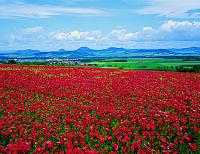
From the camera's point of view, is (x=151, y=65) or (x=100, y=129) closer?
(x=100, y=129)

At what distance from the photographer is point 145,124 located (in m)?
8.51

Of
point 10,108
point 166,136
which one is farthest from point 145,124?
point 10,108

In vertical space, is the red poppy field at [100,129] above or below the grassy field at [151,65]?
above

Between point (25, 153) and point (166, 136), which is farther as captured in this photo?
point (166, 136)

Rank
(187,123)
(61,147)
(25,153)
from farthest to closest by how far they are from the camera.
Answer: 1. (187,123)
2. (61,147)
3. (25,153)

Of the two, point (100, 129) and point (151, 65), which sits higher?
point (100, 129)

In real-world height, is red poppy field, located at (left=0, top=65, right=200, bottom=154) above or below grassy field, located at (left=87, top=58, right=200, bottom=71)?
above

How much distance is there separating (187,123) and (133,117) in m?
1.88

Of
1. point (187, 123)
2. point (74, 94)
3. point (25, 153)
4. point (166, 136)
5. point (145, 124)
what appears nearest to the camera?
point (25, 153)

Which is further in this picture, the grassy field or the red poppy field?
the grassy field

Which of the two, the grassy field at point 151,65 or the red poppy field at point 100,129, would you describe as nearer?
the red poppy field at point 100,129

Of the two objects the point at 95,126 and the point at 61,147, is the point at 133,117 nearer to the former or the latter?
the point at 95,126

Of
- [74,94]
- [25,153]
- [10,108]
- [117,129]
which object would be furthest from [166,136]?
[74,94]

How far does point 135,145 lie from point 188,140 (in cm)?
167
